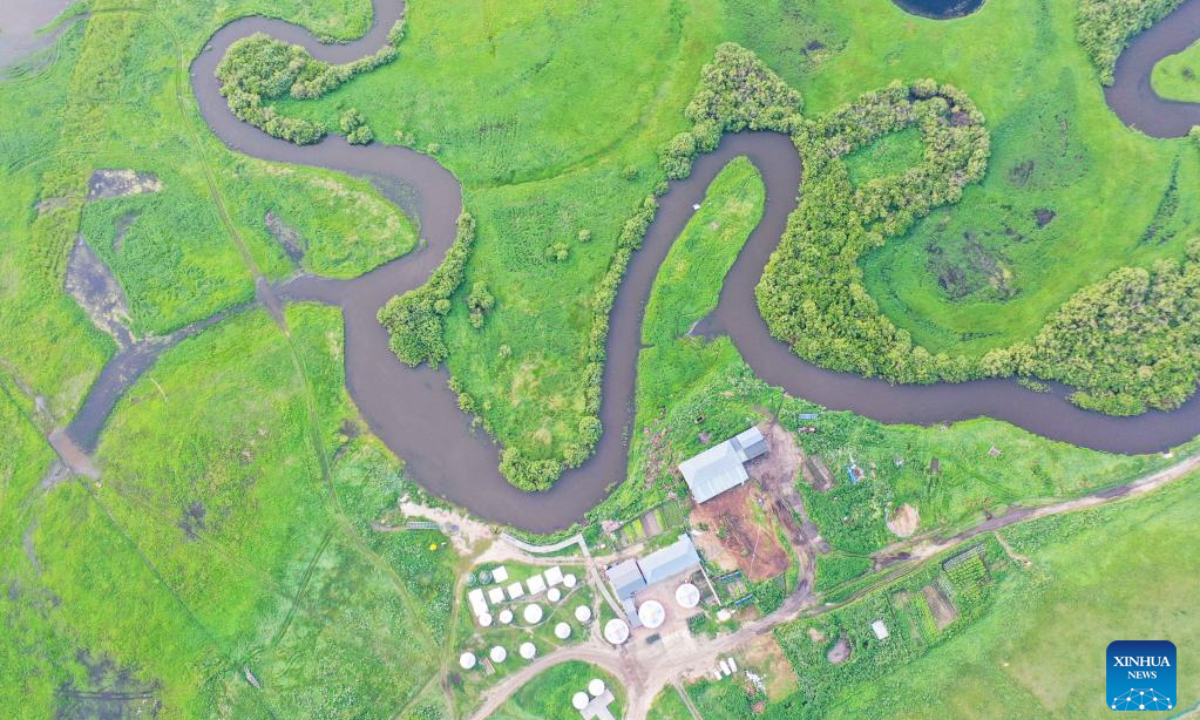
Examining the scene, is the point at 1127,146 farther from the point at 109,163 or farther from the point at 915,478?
the point at 109,163

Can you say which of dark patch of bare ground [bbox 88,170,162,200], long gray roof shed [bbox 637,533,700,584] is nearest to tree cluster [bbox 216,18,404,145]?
dark patch of bare ground [bbox 88,170,162,200]

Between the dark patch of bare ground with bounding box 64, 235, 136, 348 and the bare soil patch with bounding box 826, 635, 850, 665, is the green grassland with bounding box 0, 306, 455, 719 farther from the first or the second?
the bare soil patch with bounding box 826, 635, 850, 665

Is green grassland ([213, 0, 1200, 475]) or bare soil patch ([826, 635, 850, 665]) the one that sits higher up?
green grassland ([213, 0, 1200, 475])

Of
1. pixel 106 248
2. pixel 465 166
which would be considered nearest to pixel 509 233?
pixel 465 166

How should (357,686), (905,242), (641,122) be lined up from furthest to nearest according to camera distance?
(641,122) < (905,242) < (357,686)

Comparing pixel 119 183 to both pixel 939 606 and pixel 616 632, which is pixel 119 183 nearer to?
pixel 616 632

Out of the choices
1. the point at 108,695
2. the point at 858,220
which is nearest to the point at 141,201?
the point at 108,695

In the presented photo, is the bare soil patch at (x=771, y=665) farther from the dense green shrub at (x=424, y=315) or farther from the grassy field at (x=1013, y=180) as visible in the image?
the dense green shrub at (x=424, y=315)
